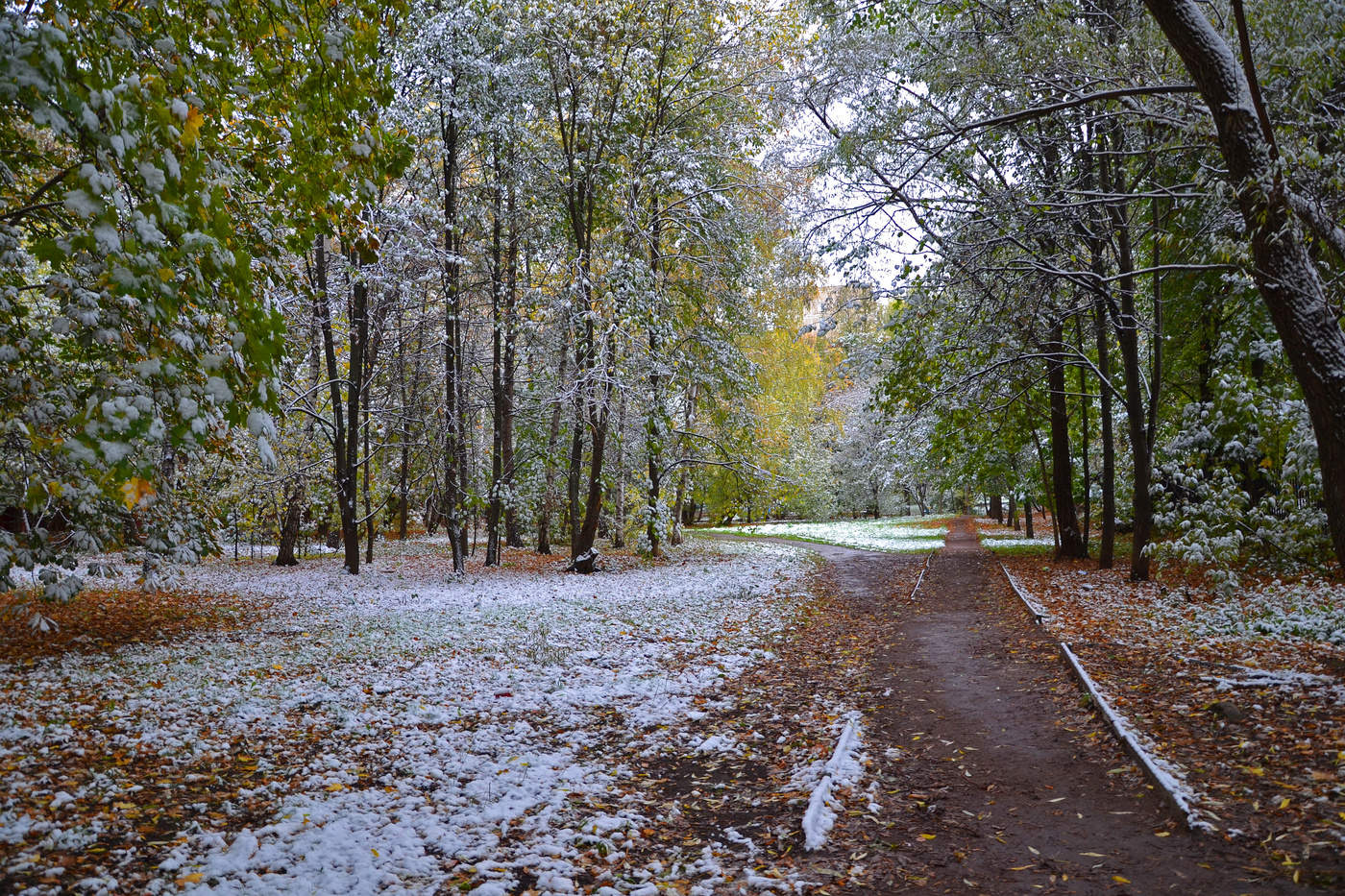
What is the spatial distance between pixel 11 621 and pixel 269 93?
831 cm

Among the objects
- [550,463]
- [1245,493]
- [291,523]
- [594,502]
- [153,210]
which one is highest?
[153,210]

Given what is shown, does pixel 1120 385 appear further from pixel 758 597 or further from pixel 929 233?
pixel 758 597

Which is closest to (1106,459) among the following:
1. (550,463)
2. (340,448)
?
(550,463)

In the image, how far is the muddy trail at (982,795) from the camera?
3789mm

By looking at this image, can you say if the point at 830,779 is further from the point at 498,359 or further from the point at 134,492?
the point at 498,359

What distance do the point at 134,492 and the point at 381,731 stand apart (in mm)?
3678

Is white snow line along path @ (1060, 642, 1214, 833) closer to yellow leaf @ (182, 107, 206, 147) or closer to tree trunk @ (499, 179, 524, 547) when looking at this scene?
yellow leaf @ (182, 107, 206, 147)

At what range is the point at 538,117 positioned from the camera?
56.0ft

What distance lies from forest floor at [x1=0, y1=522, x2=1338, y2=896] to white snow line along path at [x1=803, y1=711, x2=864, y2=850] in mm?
22

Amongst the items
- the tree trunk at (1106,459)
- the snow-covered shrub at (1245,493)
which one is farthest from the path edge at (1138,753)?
the tree trunk at (1106,459)

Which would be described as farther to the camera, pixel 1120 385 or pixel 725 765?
pixel 1120 385

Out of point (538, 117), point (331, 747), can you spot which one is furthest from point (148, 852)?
point (538, 117)

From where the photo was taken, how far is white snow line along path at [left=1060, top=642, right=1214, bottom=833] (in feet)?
13.5

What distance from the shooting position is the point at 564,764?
5.36 m
